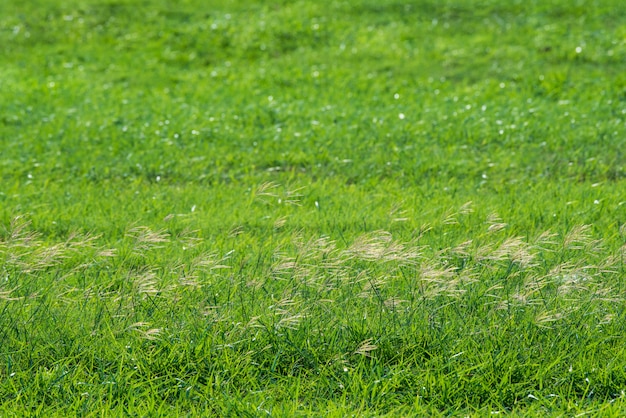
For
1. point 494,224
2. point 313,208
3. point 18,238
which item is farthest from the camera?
point 313,208

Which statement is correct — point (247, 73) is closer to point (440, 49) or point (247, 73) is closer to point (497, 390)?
point (440, 49)

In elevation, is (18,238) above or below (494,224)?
below

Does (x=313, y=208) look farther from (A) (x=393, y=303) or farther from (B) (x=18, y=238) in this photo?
(A) (x=393, y=303)

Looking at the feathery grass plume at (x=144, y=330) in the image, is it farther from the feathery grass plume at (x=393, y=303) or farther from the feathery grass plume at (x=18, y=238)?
the feathery grass plume at (x=393, y=303)

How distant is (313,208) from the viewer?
8203mm

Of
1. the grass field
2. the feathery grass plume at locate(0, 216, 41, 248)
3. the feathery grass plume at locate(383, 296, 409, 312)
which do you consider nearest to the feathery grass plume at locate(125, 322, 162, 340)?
the grass field

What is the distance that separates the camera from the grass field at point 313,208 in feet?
15.4

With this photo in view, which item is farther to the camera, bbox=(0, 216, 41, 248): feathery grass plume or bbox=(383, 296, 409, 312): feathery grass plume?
bbox=(0, 216, 41, 248): feathery grass plume

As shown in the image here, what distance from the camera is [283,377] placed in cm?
472

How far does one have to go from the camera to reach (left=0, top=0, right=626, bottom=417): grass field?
185 inches

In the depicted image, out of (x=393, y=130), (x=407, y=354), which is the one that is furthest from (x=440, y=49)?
(x=407, y=354)

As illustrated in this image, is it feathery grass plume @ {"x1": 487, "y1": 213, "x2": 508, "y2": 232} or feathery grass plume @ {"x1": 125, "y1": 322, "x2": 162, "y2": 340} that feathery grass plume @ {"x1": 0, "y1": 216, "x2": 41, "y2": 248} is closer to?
feathery grass plume @ {"x1": 125, "y1": 322, "x2": 162, "y2": 340}

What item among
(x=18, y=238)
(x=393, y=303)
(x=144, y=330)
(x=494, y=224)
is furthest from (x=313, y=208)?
(x=144, y=330)

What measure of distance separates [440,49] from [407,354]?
468 inches
